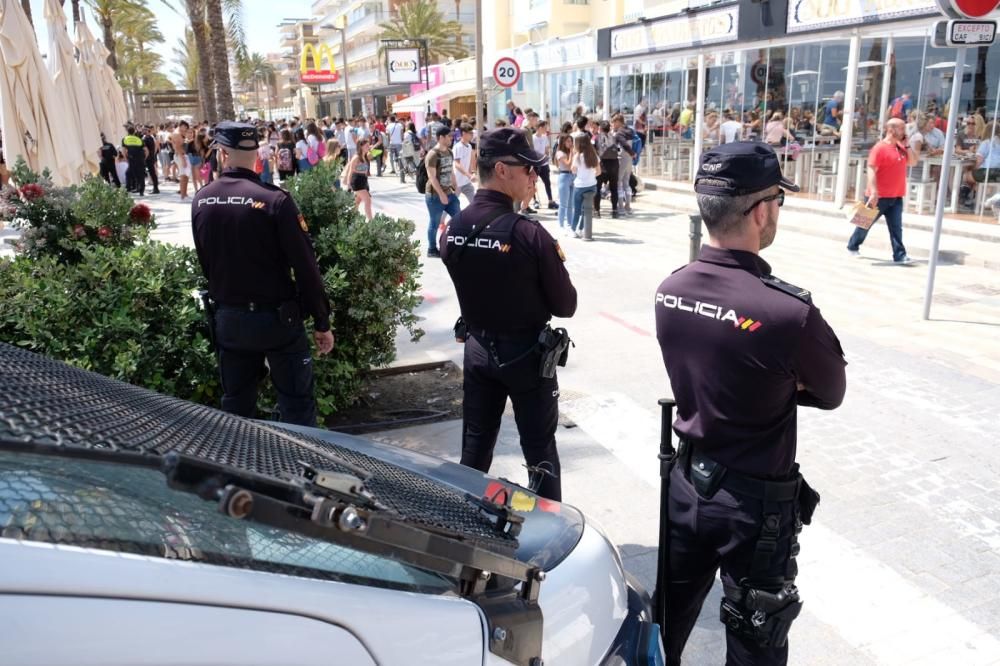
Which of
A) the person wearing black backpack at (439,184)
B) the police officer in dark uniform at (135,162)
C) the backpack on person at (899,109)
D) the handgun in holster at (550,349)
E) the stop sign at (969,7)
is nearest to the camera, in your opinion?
the handgun in holster at (550,349)

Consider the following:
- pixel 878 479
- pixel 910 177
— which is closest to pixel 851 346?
pixel 878 479

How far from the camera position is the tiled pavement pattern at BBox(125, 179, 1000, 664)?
11.0 feet

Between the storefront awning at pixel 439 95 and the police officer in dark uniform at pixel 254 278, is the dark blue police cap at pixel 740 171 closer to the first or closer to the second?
the police officer in dark uniform at pixel 254 278

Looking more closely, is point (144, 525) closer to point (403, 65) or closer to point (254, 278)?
point (254, 278)

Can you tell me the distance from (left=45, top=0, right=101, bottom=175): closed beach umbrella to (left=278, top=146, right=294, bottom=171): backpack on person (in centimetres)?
567

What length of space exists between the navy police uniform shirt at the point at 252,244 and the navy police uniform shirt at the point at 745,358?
7.28 ft

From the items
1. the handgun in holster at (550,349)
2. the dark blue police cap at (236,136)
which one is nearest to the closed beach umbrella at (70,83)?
the dark blue police cap at (236,136)

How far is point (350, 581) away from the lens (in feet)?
4.40

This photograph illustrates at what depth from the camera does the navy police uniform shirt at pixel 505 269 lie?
3.39m

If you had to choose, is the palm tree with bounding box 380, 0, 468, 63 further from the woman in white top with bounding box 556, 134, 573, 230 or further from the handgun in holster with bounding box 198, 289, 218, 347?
the handgun in holster with bounding box 198, 289, 218, 347

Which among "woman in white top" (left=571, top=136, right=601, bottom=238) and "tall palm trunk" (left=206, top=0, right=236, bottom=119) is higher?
"tall palm trunk" (left=206, top=0, right=236, bottom=119)

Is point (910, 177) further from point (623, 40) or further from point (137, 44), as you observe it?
point (137, 44)

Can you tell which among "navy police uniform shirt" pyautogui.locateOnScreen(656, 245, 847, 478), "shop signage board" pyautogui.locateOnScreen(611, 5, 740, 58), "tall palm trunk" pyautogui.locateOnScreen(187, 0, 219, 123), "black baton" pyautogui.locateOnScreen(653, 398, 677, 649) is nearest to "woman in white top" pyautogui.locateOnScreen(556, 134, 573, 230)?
"shop signage board" pyautogui.locateOnScreen(611, 5, 740, 58)

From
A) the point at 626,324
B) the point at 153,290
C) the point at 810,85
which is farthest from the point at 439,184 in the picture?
the point at 810,85
